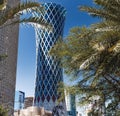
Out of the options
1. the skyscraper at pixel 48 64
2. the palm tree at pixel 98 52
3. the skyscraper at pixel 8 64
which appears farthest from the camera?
the skyscraper at pixel 48 64

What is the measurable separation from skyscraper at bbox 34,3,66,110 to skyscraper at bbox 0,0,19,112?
2122 cm

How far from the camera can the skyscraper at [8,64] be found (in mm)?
79169

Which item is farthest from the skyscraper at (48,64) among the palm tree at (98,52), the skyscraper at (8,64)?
the palm tree at (98,52)

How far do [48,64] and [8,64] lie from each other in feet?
95.6

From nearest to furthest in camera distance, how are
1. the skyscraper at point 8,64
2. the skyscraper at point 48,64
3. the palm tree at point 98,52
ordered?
the palm tree at point 98,52 → the skyscraper at point 8,64 → the skyscraper at point 48,64

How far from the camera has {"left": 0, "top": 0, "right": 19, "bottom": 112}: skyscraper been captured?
79.2 m

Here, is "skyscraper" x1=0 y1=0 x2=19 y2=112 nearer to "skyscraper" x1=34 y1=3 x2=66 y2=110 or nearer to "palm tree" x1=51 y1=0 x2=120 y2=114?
"skyscraper" x1=34 y1=3 x2=66 y2=110

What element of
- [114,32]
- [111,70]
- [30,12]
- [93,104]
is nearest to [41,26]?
[30,12]

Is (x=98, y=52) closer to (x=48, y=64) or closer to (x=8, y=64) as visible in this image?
(x=8, y=64)

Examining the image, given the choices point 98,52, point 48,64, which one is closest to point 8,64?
point 48,64

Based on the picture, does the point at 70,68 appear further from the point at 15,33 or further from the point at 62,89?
the point at 15,33

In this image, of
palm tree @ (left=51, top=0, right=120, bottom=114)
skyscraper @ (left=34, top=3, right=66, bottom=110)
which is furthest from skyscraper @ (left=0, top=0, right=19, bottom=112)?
palm tree @ (left=51, top=0, right=120, bottom=114)

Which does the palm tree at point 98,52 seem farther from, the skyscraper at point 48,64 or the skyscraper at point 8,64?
the skyscraper at point 48,64

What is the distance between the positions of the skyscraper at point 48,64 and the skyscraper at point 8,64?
69.6 ft
